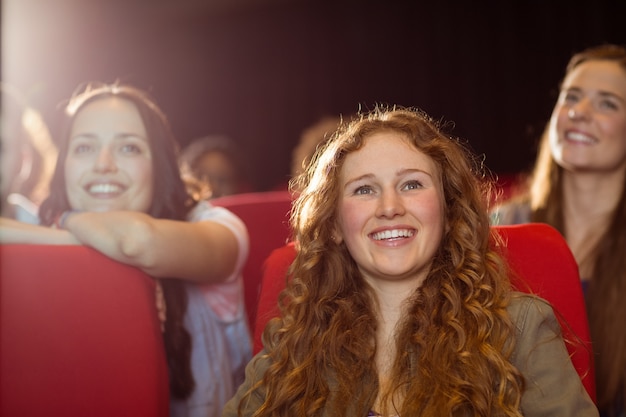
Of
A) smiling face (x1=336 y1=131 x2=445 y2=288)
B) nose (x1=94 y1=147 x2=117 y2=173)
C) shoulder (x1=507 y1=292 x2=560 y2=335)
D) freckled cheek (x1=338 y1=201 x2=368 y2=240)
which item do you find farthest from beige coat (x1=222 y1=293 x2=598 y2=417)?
nose (x1=94 y1=147 x2=117 y2=173)

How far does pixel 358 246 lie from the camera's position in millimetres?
1618

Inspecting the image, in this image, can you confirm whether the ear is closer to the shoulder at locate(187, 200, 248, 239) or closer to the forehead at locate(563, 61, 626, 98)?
the shoulder at locate(187, 200, 248, 239)

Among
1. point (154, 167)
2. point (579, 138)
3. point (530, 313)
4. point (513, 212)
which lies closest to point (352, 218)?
point (530, 313)

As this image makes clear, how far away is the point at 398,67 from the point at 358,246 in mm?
4108

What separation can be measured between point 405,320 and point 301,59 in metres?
4.55

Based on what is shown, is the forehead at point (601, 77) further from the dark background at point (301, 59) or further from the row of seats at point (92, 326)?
the dark background at point (301, 59)

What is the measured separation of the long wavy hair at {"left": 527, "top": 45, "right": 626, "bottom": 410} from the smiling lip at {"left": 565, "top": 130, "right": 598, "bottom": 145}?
11cm

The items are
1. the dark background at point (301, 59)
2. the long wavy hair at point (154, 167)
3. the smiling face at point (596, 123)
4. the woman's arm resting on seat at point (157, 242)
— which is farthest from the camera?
the dark background at point (301, 59)

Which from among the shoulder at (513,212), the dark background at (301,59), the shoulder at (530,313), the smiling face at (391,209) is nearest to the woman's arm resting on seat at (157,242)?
the smiling face at (391,209)

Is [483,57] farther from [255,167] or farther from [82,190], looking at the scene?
[82,190]

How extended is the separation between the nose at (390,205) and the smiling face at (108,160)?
669mm

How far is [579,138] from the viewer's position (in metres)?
2.37

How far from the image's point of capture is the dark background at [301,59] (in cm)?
509

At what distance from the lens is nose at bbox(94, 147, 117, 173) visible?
6.38 ft
